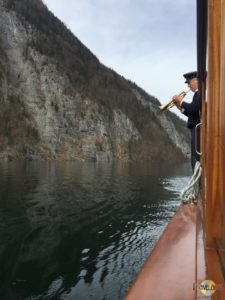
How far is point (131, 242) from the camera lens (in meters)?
11.5

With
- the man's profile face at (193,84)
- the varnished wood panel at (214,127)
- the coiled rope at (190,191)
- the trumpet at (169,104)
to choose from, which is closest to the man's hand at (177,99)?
the trumpet at (169,104)

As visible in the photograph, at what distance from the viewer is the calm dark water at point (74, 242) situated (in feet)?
24.6

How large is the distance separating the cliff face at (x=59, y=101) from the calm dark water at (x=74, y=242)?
Result: 149 ft

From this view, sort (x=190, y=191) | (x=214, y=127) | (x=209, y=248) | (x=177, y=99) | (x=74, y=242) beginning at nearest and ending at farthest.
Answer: (x=214, y=127) < (x=209, y=248) < (x=177, y=99) < (x=190, y=191) < (x=74, y=242)

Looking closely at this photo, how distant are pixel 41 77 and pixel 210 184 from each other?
266 ft

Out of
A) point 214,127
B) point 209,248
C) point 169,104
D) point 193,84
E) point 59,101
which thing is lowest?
point 209,248

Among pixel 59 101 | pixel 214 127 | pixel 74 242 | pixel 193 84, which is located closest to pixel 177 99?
pixel 193 84

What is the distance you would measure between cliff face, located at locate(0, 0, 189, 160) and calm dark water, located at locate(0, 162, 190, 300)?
149ft

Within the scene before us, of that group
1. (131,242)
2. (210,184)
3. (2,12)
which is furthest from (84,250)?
(2,12)

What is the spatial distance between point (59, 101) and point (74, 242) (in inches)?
2812

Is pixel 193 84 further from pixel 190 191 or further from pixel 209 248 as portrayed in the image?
pixel 209 248

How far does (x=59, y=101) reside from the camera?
8050 centimetres

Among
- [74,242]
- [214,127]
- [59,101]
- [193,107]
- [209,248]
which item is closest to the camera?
[214,127]

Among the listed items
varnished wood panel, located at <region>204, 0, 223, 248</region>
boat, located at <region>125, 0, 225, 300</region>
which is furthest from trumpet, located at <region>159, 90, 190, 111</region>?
varnished wood panel, located at <region>204, 0, 223, 248</region>
